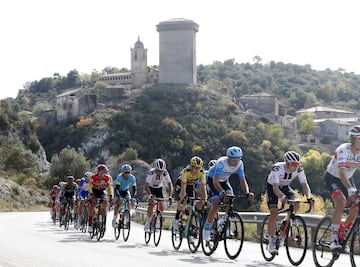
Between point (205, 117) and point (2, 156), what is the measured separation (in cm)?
8029

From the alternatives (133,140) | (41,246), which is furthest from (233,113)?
(41,246)

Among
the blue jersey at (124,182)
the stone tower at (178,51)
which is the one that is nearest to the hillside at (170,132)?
the stone tower at (178,51)

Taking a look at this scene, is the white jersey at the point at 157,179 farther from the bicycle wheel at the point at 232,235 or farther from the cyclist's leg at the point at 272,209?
the cyclist's leg at the point at 272,209

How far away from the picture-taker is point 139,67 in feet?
556

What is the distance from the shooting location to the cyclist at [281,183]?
10695 millimetres

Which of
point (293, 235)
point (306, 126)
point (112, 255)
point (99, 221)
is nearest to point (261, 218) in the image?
point (99, 221)

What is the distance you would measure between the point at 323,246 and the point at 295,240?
0.93 metres

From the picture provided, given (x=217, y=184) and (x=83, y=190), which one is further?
(x=83, y=190)

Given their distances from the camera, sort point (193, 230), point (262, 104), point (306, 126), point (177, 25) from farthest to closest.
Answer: point (262, 104), point (306, 126), point (177, 25), point (193, 230)

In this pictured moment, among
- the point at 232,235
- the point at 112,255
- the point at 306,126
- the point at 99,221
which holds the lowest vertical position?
the point at 112,255

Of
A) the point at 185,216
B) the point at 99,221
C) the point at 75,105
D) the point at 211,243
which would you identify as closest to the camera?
the point at 211,243

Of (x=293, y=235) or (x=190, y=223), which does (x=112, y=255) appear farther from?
(x=293, y=235)

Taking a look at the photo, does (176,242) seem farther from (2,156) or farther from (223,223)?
(2,156)

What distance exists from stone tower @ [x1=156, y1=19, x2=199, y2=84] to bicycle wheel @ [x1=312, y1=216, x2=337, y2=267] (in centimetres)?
15016
